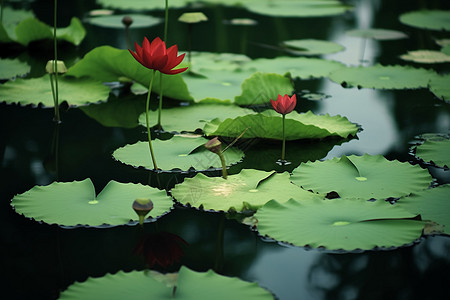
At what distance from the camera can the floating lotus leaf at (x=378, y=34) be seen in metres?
4.59

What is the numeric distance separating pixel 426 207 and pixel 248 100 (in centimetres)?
124

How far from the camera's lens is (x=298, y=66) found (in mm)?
3676

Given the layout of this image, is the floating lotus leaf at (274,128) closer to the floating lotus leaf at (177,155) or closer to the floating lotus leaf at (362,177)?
the floating lotus leaf at (177,155)

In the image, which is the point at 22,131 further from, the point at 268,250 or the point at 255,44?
the point at 255,44

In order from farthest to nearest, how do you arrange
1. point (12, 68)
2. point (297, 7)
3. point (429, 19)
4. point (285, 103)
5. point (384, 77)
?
1. point (297, 7)
2. point (429, 19)
3. point (12, 68)
4. point (384, 77)
5. point (285, 103)

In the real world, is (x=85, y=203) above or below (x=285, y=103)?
below

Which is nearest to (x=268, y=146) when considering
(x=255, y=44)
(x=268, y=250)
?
(x=268, y=250)

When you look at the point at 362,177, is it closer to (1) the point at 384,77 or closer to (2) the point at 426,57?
(1) the point at 384,77

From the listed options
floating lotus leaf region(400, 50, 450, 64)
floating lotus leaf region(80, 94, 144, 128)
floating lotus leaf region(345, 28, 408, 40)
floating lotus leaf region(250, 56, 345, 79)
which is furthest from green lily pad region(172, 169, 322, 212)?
floating lotus leaf region(345, 28, 408, 40)

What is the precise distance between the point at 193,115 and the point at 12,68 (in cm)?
131

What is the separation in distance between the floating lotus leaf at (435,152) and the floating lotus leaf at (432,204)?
0.89 feet

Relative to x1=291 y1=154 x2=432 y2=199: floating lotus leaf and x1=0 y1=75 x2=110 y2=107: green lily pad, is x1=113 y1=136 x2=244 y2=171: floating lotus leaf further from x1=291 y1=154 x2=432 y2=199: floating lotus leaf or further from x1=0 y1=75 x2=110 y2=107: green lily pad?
x1=0 y1=75 x2=110 y2=107: green lily pad

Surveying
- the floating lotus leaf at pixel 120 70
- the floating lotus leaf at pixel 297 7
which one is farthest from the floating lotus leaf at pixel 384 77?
the floating lotus leaf at pixel 297 7

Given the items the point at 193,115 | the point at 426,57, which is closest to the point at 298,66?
the point at 426,57
